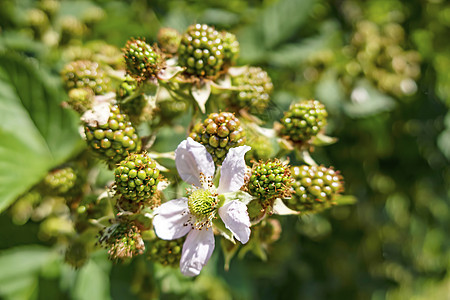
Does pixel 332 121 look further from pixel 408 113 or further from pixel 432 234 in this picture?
pixel 432 234

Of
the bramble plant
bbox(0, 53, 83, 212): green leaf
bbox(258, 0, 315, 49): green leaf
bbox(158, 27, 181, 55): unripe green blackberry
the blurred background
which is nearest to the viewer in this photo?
the bramble plant

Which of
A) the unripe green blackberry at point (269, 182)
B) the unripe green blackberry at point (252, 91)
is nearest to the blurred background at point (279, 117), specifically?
the unripe green blackberry at point (252, 91)

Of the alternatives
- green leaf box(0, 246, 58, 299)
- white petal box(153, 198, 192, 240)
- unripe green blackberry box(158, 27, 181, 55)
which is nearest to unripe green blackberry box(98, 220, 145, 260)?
white petal box(153, 198, 192, 240)

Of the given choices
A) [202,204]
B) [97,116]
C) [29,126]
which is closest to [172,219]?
[202,204]

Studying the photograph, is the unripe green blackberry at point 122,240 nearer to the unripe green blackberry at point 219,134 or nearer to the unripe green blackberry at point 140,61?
the unripe green blackberry at point 219,134

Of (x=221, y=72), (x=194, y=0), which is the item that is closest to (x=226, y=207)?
(x=221, y=72)

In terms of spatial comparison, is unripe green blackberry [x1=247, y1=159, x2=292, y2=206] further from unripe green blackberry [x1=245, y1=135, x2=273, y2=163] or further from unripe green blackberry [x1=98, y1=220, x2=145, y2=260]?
unripe green blackberry [x1=98, y1=220, x2=145, y2=260]

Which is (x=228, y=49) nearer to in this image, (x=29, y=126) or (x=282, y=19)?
(x=282, y=19)
